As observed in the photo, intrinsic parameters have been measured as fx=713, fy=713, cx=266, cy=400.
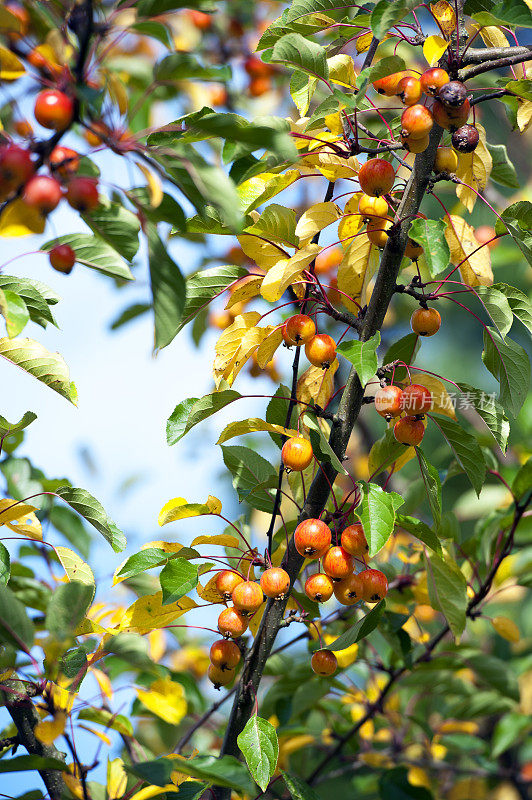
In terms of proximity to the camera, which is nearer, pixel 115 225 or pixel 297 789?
pixel 115 225

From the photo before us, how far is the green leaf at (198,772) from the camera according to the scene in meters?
0.81

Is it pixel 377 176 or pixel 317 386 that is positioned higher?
pixel 377 176

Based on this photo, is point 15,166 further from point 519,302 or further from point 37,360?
point 519,302

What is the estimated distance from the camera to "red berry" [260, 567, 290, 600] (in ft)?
3.15

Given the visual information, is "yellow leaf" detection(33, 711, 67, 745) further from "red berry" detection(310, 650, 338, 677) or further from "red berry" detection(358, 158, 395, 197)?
"red berry" detection(358, 158, 395, 197)

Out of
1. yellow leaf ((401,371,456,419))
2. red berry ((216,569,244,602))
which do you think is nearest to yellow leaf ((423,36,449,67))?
yellow leaf ((401,371,456,419))

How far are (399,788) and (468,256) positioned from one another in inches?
43.4

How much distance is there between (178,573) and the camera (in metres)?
1.01

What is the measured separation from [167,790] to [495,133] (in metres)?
2.53

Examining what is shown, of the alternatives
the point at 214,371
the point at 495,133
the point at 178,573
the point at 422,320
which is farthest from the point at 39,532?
the point at 495,133

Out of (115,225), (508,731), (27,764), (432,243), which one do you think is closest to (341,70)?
(432,243)

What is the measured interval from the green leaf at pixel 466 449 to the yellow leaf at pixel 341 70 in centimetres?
52

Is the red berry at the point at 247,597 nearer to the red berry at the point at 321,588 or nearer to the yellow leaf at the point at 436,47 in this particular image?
the red berry at the point at 321,588

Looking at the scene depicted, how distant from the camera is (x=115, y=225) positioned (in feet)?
2.79
